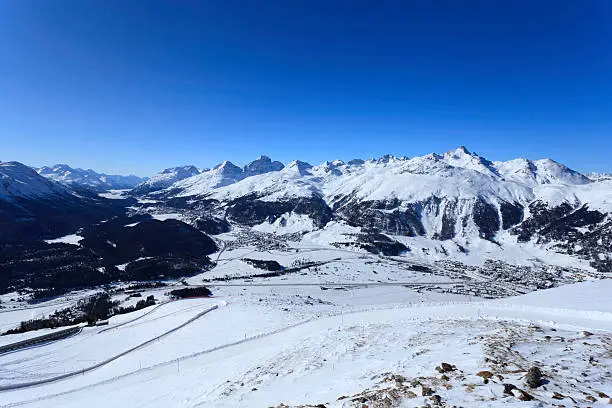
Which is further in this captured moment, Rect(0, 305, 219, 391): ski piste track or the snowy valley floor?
Rect(0, 305, 219, 391): ski piste track

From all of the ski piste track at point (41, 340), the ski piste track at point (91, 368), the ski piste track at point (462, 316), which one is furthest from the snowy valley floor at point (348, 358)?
the ski piste track at point (41, 340)

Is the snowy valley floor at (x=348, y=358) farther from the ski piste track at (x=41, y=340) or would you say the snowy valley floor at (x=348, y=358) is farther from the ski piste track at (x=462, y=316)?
the ski piste track at (x=41, y=340)

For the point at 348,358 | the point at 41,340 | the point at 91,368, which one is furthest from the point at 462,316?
the point at 41,340

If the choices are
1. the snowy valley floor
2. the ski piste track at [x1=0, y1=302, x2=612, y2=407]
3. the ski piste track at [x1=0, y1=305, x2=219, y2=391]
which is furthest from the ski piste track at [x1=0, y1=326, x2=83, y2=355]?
the ski piste track at [x1=0, y1=302, x2=612, y2=407]

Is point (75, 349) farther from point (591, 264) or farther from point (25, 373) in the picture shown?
point (591, 264)

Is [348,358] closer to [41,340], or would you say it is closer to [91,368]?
[91,368]

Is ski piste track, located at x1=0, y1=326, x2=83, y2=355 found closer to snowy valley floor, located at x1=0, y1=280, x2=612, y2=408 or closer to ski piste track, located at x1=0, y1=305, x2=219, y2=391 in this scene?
snowy valley floor, located at x1=0, y1=280, x2=612, y2=408

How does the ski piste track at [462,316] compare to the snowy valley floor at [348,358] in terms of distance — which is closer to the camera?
the snowy valley floor at [348,358]

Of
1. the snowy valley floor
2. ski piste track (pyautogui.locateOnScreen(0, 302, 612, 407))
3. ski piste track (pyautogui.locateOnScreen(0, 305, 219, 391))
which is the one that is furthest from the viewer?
ski piste track (pyautogui.locateOnScreen(0, 305, 219, 391))

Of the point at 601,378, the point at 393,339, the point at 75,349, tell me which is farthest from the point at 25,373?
the point at 601,378
